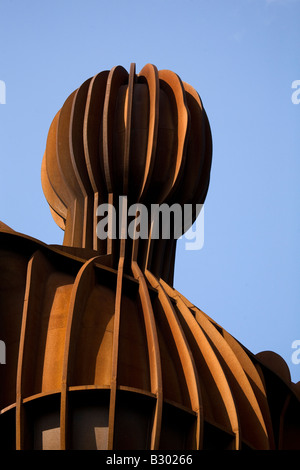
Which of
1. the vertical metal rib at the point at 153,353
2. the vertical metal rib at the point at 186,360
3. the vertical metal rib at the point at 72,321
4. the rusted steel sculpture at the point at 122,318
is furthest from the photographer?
the vertical metal rib at the point at 186,360

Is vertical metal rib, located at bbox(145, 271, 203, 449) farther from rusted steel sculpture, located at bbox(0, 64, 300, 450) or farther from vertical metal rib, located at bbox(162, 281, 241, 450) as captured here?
→ vertical metal rib, located at bbox(162, 281, 241, 450)

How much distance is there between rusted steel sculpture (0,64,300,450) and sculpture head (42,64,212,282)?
0.13ft

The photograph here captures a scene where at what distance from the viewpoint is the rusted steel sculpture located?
22.3m

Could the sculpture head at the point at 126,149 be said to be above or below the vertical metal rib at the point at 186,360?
above

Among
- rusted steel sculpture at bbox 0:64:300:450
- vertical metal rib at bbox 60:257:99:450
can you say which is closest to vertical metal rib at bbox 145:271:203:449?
rusted steel sculpture at bbox 0:64:300:450

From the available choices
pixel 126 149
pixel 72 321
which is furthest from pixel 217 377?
pixel 126 149

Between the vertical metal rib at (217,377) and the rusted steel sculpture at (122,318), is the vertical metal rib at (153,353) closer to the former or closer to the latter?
the rusted steel sculpture at (122,318)

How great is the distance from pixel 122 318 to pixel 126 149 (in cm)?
594

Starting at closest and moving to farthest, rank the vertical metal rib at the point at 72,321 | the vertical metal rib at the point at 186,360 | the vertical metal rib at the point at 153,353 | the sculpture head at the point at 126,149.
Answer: the vertical metal rib at the point at 72,321 → the vertical metal rib at the point at 153,353 → the vertical metal rib at the point at 186,360 → the sculpture head at the point at 126,149

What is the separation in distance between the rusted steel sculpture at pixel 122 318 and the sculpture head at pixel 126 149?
0.04 meters

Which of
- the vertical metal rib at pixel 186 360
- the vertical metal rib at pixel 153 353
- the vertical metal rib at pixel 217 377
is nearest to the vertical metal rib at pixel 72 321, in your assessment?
the vertical metal rib at pixel 153 353

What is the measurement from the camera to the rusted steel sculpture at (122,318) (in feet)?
73.1

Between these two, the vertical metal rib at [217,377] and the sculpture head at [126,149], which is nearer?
the vertical metal rib at [217,377]
